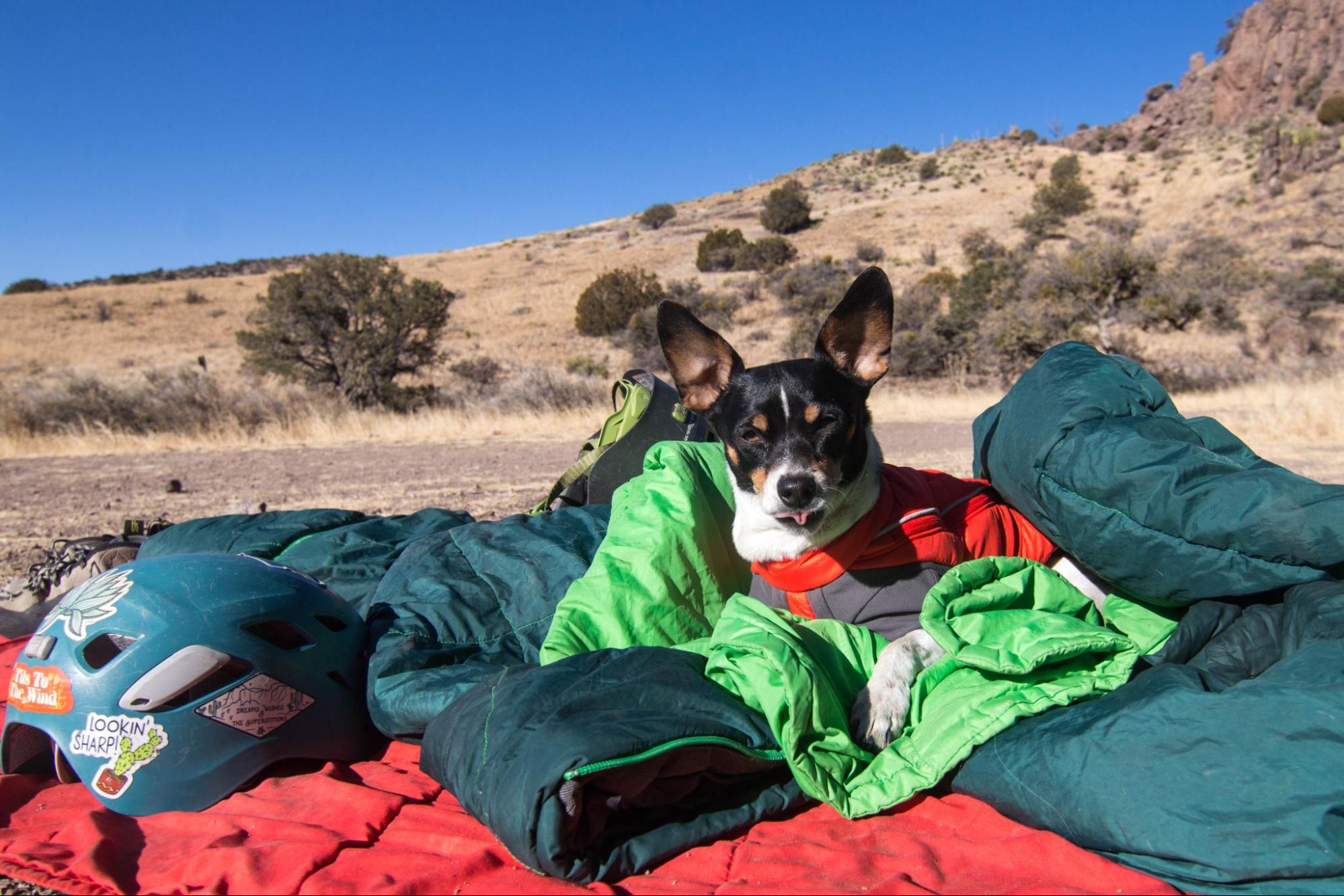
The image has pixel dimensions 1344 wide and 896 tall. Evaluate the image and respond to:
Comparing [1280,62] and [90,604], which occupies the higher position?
[1280,62]

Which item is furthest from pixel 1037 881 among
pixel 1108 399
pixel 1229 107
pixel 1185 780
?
pixel 1229 107

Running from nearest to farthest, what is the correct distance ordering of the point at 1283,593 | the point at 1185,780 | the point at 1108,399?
the point at 1185,780 → the point at 1283,593 → the point at 1108,399

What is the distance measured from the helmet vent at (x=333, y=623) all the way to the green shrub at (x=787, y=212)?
43.8 metres

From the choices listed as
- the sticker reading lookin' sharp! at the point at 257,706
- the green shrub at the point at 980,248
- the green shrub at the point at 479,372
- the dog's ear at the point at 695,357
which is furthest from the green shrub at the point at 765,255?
the sticker reading lookin' sharp! at the point at 257,706

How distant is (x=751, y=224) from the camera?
161 feet

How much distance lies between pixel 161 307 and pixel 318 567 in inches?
1782

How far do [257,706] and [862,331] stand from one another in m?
2.52

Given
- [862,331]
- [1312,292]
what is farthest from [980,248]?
[862,331]

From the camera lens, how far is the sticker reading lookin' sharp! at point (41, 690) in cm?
267

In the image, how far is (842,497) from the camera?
294 cm

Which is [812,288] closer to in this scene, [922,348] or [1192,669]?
[922,348]

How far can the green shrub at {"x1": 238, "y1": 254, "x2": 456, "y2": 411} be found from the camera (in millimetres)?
18500

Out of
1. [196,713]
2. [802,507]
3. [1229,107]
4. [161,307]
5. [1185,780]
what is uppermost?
[1229,107]

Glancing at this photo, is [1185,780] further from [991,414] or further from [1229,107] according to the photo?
[1229,107]
